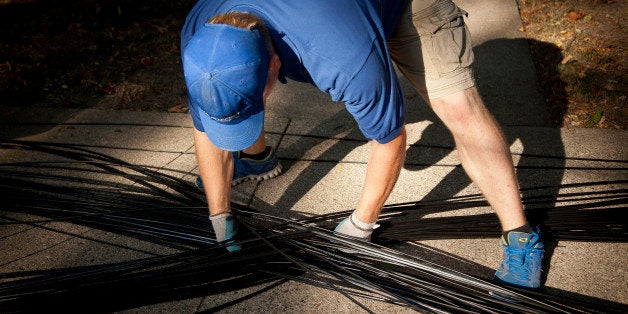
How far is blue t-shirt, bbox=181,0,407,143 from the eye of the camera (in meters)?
1.58

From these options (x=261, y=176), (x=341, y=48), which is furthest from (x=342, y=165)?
(x=341, y=48)

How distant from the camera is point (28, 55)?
438 cm

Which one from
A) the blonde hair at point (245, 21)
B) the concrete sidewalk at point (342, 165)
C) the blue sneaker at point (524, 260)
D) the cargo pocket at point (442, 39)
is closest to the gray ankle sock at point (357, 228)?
the concrete sidewalk at point (342, 165)

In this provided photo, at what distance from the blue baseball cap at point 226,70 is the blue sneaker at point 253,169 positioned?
3.24 feet

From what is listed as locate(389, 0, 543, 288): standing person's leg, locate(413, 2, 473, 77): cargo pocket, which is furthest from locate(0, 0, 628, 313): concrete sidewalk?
locate(413, 2, 473, 77): cargo pocket

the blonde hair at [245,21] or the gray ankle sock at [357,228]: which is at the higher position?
the blonde hair at [245,21]

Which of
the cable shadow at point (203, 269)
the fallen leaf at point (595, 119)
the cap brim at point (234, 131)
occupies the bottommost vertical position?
the cable shadow at point (203, 269)

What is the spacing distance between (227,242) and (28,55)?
3.39 meters

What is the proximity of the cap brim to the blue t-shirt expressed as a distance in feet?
0.79

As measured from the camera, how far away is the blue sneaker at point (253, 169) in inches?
108

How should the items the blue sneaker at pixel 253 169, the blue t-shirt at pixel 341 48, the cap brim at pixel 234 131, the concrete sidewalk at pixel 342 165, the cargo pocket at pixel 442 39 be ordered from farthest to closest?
1. the blue sneaker at pixel 253 169
2. the concrete sidewalk at pixel 342 165
3. the cargo pocket at pixel 442 39
4. the cap brim at pixel 234 131
5. the blue t-shirt at pixel 341 48

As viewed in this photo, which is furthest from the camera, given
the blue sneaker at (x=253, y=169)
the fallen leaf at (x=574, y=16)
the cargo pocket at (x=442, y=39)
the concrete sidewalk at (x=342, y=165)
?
the fallen leaf at (x=574, y=16)

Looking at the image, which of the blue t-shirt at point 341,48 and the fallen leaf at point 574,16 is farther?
the fallen leaf at point 574,16

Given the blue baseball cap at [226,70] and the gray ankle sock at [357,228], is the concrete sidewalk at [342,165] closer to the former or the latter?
the gray ankle sock at [357,228]
